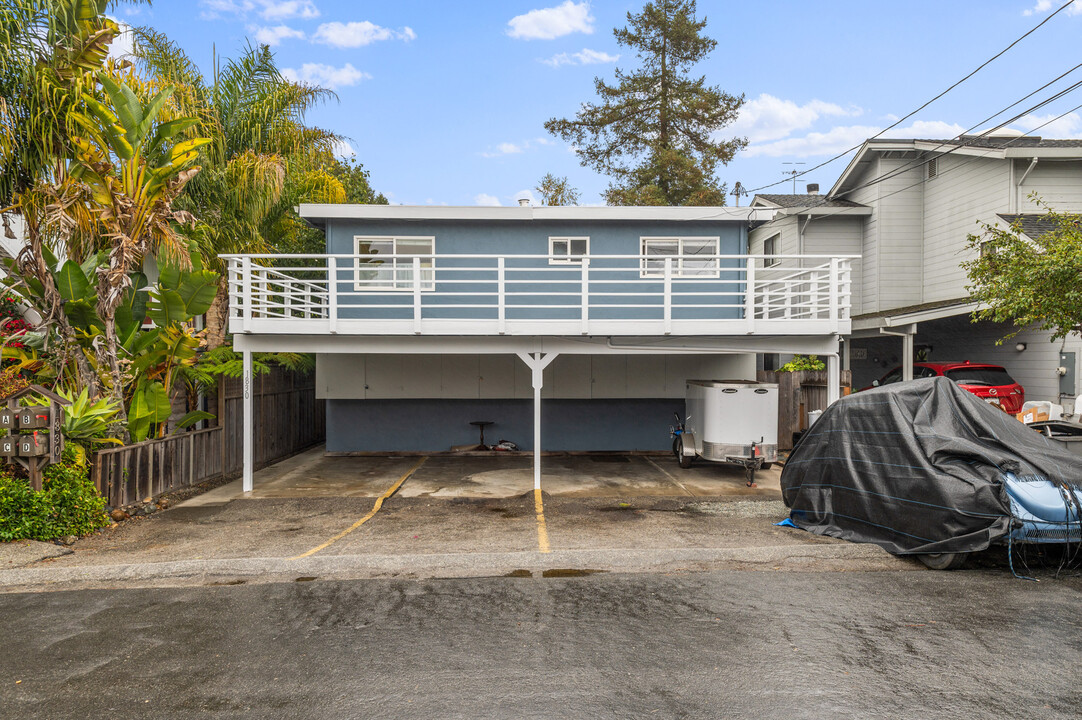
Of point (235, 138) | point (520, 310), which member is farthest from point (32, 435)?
point (520, 310)

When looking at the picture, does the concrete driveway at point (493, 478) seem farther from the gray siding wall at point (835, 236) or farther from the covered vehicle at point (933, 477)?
the gray siding wall at point (835, 236)

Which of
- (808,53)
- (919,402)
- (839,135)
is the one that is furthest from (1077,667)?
(839,135)

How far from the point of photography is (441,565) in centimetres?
671

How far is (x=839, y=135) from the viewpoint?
58.1 meters

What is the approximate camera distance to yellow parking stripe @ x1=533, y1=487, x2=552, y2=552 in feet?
23.8

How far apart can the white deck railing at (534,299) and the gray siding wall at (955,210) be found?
7280 mm

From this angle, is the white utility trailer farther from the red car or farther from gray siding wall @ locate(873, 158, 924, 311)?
gray siding wall @ locate(873, 158, 924, 311)

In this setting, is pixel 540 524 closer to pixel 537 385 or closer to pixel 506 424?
pixel 537 385

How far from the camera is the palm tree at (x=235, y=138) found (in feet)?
41.1

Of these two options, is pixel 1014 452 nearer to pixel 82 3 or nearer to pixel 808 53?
pixel 82 3

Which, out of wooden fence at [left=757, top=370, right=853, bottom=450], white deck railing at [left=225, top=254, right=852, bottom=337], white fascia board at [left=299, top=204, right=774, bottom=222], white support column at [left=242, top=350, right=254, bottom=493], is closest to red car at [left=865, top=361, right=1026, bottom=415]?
wooden fence at [left=757, top=370, right=853, bottom=450]

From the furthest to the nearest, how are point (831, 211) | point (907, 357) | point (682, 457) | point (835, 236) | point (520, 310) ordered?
1. point (835, 236)
2. point (831, 211)
3. point (907, 357)
4. point (520, 310)
5. point (682, 457)

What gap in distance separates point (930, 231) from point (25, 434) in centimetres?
2184

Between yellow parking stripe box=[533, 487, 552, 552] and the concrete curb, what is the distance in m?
0.32
